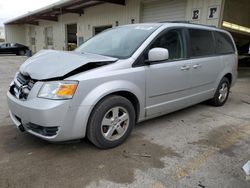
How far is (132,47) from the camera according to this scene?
3303mm

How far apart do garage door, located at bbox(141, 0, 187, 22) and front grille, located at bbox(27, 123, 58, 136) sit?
8.57m

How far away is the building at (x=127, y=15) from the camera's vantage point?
888 centimetres

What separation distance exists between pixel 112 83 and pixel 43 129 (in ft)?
3.20

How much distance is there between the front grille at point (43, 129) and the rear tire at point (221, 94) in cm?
364

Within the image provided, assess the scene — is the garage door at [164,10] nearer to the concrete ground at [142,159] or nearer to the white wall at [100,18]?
the white wall at [100,18]

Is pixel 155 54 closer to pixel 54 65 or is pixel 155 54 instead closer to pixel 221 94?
pixel 54 65

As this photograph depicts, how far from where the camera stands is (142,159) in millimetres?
2832

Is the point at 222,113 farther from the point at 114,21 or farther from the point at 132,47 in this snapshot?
the point at 114,21

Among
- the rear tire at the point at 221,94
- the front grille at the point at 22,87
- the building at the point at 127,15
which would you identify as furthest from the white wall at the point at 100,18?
the front grille at the point at 22,87

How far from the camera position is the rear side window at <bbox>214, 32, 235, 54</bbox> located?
4781mm

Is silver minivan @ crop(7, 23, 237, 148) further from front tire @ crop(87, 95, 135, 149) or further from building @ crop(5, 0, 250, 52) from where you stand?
building @ crop(5, 0, 250, 52)

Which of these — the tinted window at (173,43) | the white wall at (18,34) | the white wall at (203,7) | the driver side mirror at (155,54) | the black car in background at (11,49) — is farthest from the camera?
the white wall at (18,34)

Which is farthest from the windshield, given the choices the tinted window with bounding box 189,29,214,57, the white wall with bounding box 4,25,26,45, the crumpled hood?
the white wall with bounding box 4,25,26,45

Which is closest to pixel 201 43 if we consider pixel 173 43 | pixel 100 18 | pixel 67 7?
pixel 173 43
